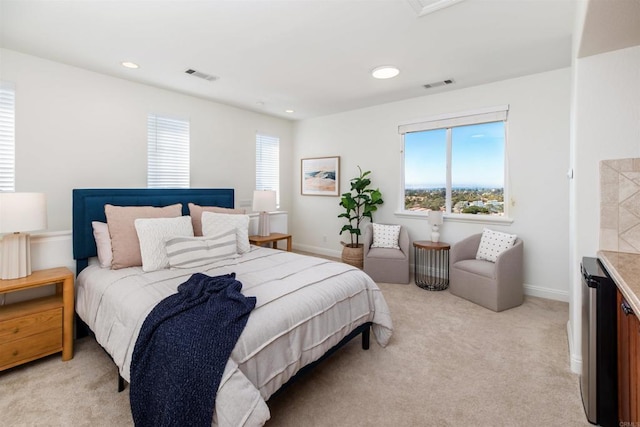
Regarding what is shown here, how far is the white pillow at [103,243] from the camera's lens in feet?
8.38

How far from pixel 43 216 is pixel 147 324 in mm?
1538

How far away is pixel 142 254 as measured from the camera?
2467mm

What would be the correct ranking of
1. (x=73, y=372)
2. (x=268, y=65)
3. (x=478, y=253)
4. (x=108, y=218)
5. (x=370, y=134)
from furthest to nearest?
(x=370, y=134), (x=478, y=253), (x=268, y=65), (x=108, y=218), (x=73, y=372)

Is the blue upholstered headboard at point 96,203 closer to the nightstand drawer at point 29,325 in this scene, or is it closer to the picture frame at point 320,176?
the nightstand drawer at point 29,325

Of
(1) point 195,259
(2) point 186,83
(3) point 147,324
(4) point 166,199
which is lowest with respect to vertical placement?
(3) point 147,324

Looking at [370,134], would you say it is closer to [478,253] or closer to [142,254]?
[478,253]

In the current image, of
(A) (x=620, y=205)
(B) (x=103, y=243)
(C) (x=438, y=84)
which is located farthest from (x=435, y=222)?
(B) (x=103, y=243)

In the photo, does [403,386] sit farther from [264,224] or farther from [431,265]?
[264,224]

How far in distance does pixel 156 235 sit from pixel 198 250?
376 mm

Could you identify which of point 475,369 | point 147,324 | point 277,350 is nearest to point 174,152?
point 147,324

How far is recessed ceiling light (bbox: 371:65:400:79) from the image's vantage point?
3295 millimetres

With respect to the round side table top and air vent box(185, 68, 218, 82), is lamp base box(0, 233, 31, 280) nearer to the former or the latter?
air vent box(185, 68, 218, 82)

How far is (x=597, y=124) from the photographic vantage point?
1943 mm

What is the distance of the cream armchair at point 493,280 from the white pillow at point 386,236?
3.12 feet
